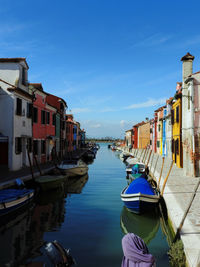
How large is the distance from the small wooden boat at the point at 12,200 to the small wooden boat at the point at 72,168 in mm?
10191

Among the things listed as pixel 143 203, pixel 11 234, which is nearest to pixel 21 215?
pixel 11 234

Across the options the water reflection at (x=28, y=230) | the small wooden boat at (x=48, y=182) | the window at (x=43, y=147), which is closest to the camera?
the water reflection at (x=28, y=230)

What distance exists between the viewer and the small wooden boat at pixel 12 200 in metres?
11.8

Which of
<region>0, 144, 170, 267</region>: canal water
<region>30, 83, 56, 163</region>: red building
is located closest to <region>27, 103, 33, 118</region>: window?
<region>30, 83, 56, 163</region>: red building

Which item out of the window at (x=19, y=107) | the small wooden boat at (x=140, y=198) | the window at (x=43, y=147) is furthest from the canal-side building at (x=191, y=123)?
the window at (x=43, y=147)

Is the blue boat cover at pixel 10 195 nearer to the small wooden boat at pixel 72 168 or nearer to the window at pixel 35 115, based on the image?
the small wooden boat at pixel 72 168

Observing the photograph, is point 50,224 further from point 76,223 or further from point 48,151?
point 48,151

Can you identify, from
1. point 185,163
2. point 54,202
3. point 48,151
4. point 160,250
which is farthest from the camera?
point 48,151

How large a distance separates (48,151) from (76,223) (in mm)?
20187

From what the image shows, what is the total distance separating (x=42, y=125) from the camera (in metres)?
28.8

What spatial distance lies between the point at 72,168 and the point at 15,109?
25.9 ft

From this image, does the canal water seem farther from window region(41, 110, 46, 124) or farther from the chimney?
window region(41, 110, 46, 124)

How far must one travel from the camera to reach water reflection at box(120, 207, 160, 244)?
10748mm

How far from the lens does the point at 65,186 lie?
21484 millimetres
